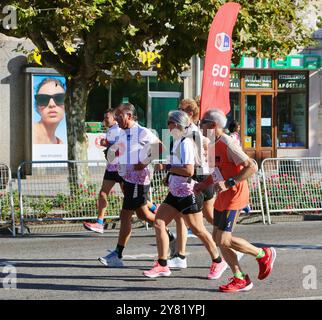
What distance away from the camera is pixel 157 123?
24188 mm

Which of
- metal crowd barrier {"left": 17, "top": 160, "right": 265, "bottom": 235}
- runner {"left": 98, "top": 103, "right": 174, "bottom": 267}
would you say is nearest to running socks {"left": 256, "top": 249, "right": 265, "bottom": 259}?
runner {"left": 98, "top": 103, "right": 174, "bottom": 267}

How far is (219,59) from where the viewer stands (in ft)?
41.8

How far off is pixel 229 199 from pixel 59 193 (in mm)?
5901

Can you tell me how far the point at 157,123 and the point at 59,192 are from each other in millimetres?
10862

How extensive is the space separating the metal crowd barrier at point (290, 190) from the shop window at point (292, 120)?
11.7 metres

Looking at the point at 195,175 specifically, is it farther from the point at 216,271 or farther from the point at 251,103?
the point at 251,103

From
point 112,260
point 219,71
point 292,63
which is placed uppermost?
point 292,63

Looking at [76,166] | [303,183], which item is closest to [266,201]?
[303,183]

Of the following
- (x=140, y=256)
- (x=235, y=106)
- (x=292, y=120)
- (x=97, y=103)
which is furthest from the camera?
(x=292, y=120)

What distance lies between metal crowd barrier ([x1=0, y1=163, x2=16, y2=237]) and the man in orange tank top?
19.1ft

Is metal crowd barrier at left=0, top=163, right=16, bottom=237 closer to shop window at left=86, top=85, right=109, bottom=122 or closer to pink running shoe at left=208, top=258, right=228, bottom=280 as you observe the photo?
pink running shoe at left=208, top=258, right=228, bottom=280

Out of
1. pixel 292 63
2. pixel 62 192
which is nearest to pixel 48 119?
pixel 292 63
